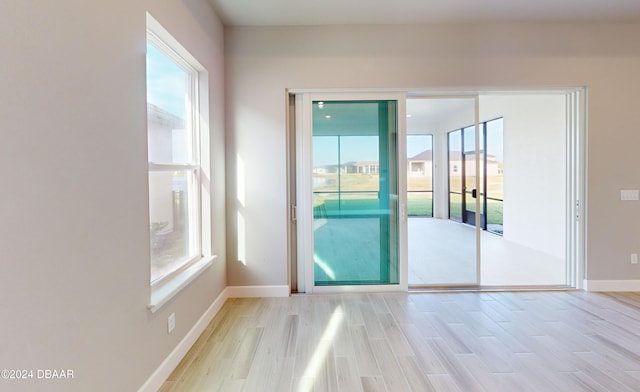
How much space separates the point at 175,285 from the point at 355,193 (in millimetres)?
2182

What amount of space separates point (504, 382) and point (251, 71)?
3.60 meters

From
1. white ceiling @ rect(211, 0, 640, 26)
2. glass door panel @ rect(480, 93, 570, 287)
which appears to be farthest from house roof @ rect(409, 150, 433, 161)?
white ceiling @ rect(211, 0, 640, 26)

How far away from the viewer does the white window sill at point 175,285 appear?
196cm

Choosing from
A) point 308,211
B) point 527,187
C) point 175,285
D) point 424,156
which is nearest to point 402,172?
point 308,211

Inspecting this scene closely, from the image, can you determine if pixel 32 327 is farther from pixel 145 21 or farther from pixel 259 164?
pixel 259 164

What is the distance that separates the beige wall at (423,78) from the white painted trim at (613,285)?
0.07 meters

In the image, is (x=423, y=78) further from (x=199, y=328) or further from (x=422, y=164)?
(x=422, y=164)

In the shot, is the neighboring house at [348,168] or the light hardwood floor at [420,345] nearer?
the light hardwood floor at [420,345]

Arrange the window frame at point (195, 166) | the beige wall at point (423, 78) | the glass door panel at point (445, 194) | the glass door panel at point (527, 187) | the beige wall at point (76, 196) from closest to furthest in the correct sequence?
the beige wall at point (76, 196), the window frame at point (195, 166), the beige wall at point (423, 78), the glass door panel at point (445, 194), the glass door panel at point (527, 187)

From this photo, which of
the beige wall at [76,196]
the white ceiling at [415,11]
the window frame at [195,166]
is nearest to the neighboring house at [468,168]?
the white ceiling at [415,11]

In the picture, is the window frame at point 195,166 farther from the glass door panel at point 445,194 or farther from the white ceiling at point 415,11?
the glass door panel at point 445,194

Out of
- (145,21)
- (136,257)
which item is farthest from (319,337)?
(145,21)

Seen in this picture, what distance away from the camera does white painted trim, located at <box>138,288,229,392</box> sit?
1.90 meters

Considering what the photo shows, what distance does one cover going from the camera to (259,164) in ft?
11.4
